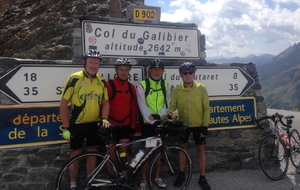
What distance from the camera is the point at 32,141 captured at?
477cm

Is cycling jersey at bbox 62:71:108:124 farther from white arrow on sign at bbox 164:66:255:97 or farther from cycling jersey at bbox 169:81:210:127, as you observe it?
white arrow on sign at bbox 164:66:255:97

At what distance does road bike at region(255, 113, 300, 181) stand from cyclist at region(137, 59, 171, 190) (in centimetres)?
248

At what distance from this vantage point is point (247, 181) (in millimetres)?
5531

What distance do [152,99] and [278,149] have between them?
10.4ft

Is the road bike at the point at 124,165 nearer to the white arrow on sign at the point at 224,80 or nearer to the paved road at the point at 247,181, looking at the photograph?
the paved road at the point at 247,181

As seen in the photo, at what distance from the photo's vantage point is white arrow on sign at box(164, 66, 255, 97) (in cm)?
609

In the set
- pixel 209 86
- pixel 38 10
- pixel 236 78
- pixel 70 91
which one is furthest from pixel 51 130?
pixel 38 10

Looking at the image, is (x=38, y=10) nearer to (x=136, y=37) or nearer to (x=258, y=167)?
(x=136, y=37)

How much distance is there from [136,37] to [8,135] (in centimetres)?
295

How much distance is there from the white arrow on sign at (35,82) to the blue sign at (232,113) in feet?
9.89

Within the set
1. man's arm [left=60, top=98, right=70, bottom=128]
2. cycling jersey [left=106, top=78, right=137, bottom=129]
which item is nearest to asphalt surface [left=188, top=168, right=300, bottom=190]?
cycling jersey [left=106, top=78, right=137, bottom=129]

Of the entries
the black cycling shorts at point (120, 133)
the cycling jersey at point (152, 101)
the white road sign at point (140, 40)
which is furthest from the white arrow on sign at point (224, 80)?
the black cycling shorts at point (120, 133)

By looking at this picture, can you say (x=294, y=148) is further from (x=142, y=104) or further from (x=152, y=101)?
(x=142, y=104)

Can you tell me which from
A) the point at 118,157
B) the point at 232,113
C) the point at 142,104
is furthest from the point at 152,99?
the point at 232,113
